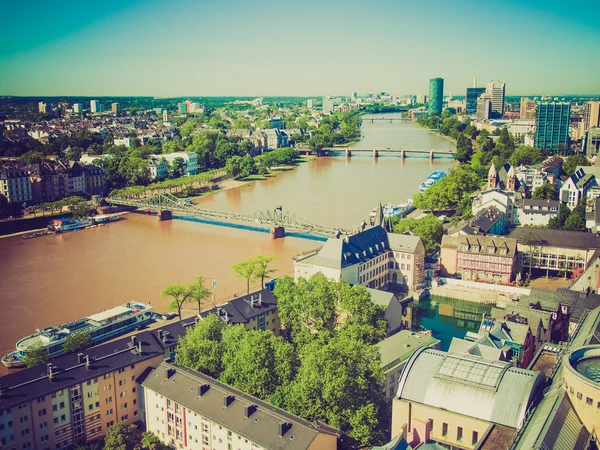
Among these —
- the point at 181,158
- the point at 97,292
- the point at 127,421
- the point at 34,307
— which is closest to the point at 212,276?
the point at 97,292

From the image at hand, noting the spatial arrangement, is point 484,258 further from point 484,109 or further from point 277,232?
point 484,109

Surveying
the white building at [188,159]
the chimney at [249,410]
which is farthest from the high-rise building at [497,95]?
the chimney at [249,410]

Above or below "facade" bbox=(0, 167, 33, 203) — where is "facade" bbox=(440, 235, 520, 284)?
below

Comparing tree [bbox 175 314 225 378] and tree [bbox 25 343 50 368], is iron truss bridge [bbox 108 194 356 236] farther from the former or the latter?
tree [bbox 25 343 50 368]

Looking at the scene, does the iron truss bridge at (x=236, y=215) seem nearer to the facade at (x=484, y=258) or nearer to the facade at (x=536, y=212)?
the facade at (x=484, y=258)

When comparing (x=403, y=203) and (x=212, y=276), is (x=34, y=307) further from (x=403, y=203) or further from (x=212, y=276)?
(x=403, y=203)

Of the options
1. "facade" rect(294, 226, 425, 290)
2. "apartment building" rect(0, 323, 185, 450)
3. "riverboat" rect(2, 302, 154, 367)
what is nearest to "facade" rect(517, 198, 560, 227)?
"facade" rect(294, 226, 425, 290)
